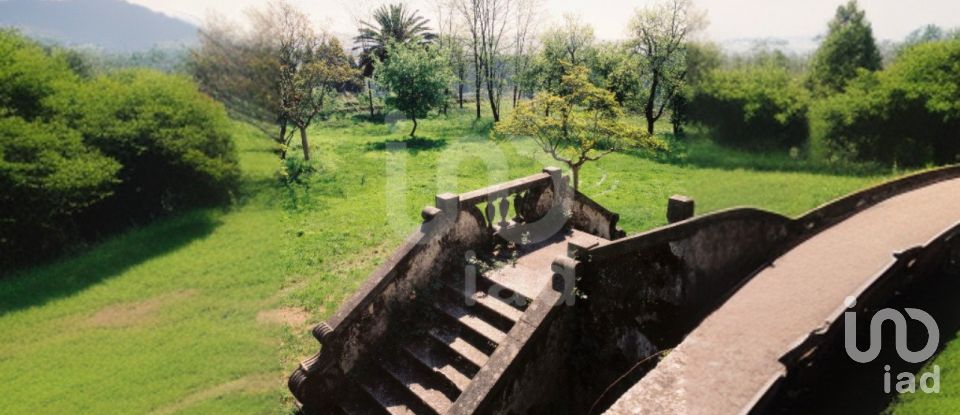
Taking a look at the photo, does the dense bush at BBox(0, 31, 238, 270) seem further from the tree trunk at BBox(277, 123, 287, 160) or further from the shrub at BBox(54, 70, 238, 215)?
the tree trunk at BBox(277, 123, 287, 160)

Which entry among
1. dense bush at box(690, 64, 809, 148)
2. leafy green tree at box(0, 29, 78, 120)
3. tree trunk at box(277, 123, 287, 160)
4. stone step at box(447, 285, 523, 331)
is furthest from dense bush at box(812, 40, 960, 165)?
leafy green tree at box(0, 29, 78, 120)

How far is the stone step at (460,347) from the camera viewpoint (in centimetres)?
709

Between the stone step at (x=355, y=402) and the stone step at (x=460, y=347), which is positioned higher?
the stone step at (x=460, y=347)

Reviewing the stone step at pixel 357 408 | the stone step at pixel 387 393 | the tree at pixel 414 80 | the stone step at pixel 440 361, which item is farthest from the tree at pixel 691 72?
the stone step at pixel 357 408

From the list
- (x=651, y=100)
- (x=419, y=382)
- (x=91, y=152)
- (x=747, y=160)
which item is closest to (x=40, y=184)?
(x=91, y=152)

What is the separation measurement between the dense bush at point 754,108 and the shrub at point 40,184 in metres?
27.4

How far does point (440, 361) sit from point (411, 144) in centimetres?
2383

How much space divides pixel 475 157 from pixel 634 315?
796 inches

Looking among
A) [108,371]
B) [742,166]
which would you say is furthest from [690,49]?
[108,371]

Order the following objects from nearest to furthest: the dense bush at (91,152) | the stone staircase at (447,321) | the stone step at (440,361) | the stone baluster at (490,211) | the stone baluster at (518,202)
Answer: the stone staircase at (447,321) < the stone step at (440,361) < the stone baluster at (490,211) < the stone baluster at (518,202) < the dense bush at (91,152)

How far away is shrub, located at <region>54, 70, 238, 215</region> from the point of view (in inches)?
709

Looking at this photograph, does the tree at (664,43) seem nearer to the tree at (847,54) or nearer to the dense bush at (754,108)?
the dense bush at (754,108)

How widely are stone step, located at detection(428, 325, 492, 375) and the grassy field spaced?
9.29 ft

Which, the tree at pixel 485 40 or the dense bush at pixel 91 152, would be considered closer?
the dense bush at pixel 91 152
